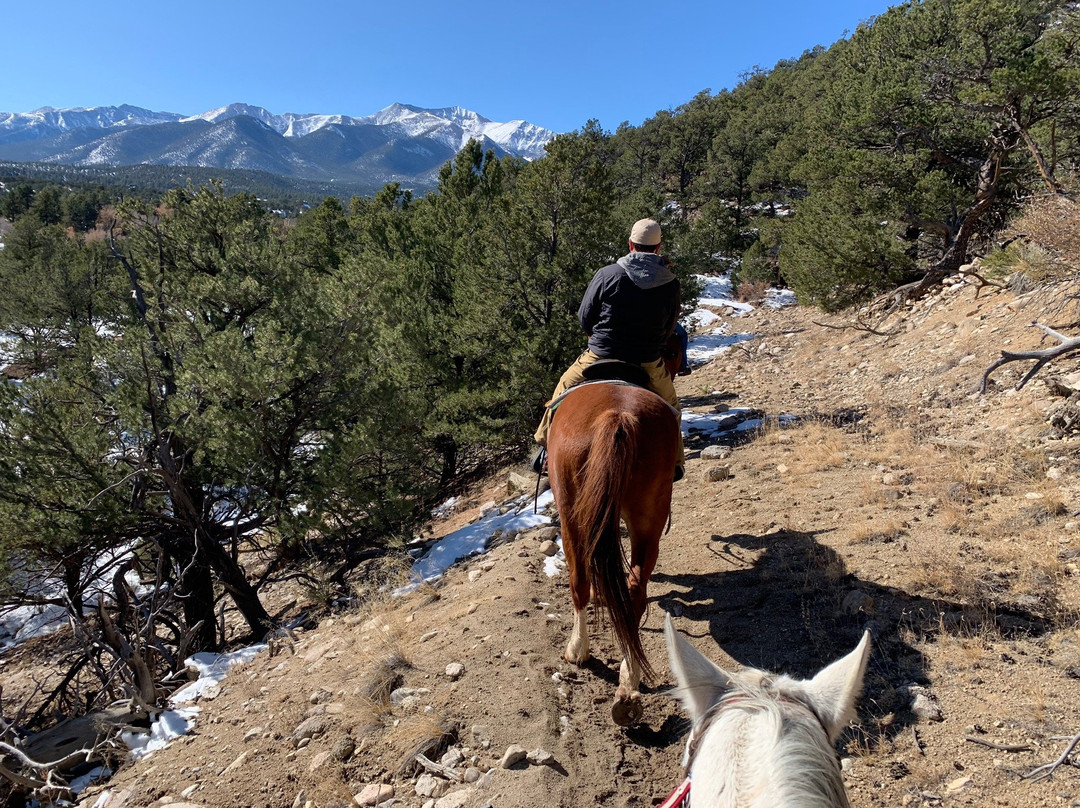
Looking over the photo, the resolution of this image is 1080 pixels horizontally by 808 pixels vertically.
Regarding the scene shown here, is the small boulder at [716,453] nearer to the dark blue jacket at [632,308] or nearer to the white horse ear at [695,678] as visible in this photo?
the dark blue jacket at [632,308]

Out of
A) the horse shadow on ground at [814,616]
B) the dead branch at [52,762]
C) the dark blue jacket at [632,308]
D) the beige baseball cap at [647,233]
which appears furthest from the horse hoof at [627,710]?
the dead branch at [52,762]

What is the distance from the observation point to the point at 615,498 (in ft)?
10.1

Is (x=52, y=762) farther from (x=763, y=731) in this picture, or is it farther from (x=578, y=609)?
(x=763, y=731)

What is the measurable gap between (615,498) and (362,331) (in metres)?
5.51

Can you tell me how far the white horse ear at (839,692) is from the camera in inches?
56.1

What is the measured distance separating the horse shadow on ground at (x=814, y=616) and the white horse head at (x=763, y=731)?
190 cm

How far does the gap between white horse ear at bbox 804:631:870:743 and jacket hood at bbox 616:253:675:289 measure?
311cm

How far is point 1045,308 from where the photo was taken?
715 centimetres

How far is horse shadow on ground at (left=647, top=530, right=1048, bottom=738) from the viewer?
10.5ft

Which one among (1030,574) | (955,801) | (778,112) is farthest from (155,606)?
(778,112)

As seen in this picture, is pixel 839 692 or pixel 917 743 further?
pixel 917 743

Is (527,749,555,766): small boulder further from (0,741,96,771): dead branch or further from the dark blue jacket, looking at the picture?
(0,741,96,771): dead branch

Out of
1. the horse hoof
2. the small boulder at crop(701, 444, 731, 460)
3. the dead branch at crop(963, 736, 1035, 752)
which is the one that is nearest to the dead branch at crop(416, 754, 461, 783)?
the horse hoof

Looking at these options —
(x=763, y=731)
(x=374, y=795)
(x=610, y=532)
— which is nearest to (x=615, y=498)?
(x=610, y=532)
